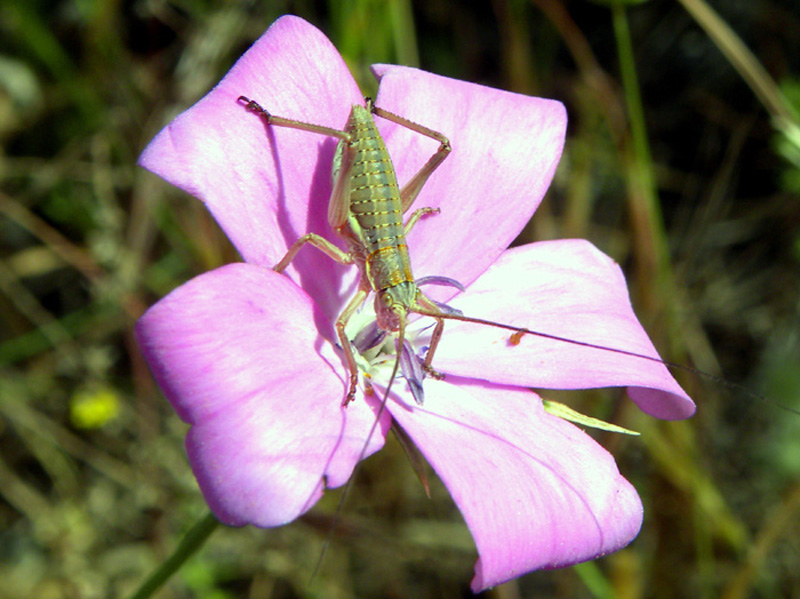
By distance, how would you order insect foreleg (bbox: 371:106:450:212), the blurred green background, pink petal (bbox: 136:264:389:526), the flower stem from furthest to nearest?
the blurred green background < insect foreleg (bbox: 371:106:450:212) < the flower stem < pink petal (bbox: 136:264:389:526)

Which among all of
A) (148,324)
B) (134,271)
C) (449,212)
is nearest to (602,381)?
(449,212)

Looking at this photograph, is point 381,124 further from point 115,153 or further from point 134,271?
point 115,153

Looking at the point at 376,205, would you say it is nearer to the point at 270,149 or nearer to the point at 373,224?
the point at 373,224

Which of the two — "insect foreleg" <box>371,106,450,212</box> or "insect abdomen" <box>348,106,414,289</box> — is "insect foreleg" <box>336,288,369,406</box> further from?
"insect foreleg" <box>371,106,450,212</box>

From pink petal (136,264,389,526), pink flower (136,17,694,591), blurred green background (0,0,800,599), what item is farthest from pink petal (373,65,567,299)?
blurred green background (0,0,800,599)

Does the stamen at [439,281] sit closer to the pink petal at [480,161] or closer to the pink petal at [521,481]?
the pink petal at [480,161]

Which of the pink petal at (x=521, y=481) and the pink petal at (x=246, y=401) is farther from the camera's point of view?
the pink petal at (x=521, y=481)

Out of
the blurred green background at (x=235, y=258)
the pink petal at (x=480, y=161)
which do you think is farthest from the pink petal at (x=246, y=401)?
the blurred green background at (x=235, y=258)
